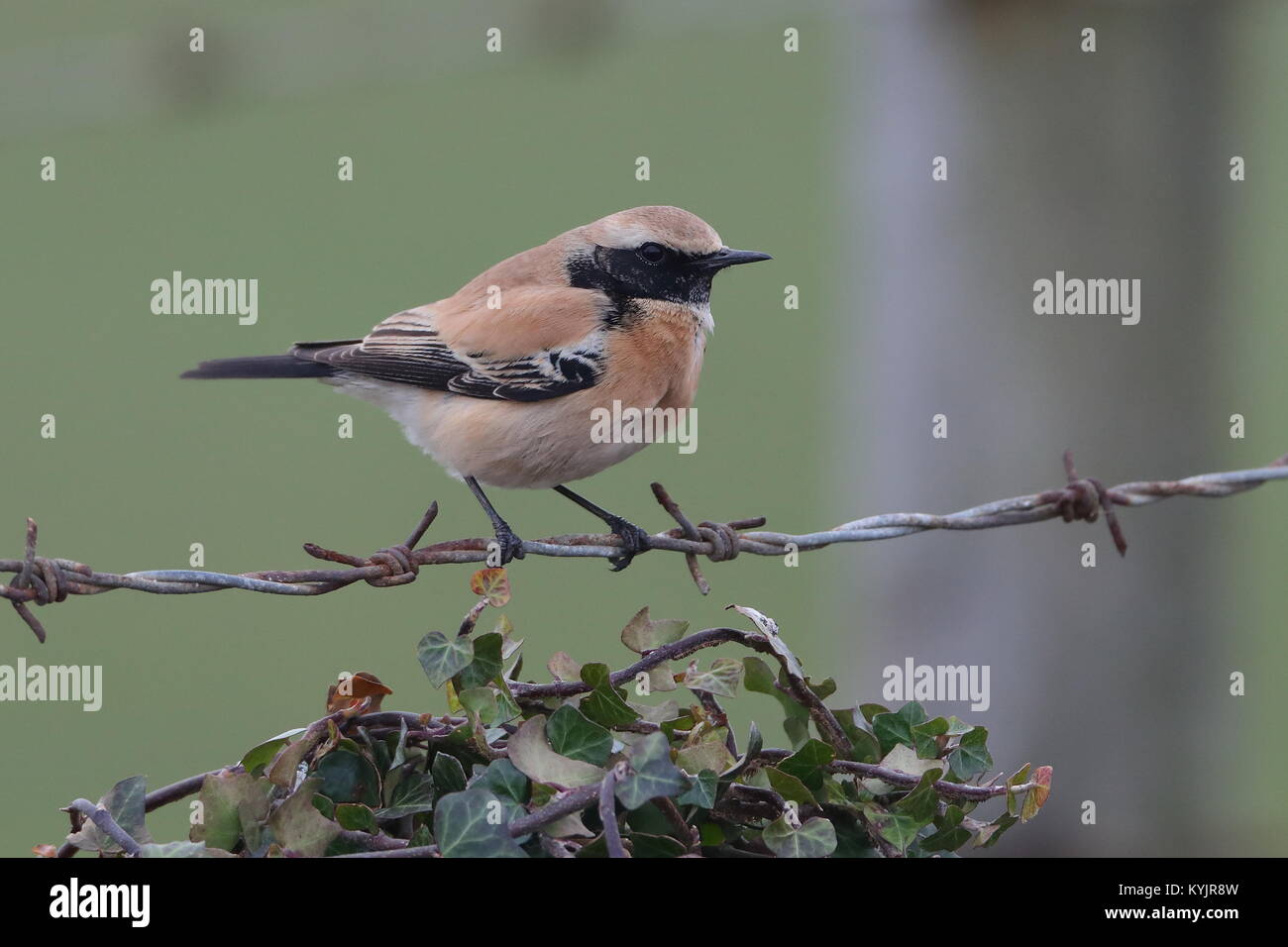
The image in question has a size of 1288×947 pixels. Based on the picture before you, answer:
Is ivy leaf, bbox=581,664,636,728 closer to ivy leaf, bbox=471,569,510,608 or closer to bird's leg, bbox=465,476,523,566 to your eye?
ivy leaf, bbox=471,569,510,608

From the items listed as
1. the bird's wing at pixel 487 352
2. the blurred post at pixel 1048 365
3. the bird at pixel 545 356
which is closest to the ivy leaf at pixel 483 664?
the bird at pixel 545 356

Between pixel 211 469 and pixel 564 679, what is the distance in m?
7.98

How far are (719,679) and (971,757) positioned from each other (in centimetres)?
44

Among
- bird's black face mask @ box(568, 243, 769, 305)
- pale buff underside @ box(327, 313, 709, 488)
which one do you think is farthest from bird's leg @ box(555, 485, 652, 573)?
bird's black face mask @ box(568, 243, 769, 305)

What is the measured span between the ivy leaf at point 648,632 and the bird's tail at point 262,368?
67.9 inches

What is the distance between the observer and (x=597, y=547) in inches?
111

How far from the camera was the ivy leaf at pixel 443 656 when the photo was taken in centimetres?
206

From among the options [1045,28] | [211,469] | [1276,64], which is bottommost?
[211,469]

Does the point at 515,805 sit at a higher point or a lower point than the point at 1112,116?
lower

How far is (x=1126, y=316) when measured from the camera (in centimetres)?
596

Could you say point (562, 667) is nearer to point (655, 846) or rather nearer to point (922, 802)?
point (655, 846)

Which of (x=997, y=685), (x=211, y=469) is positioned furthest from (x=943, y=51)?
(x=211, y=469)

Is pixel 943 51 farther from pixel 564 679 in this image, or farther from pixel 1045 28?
pixel 564 679

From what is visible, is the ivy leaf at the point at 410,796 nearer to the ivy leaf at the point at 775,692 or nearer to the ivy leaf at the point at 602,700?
the ivy leaf at the point at 602,700
